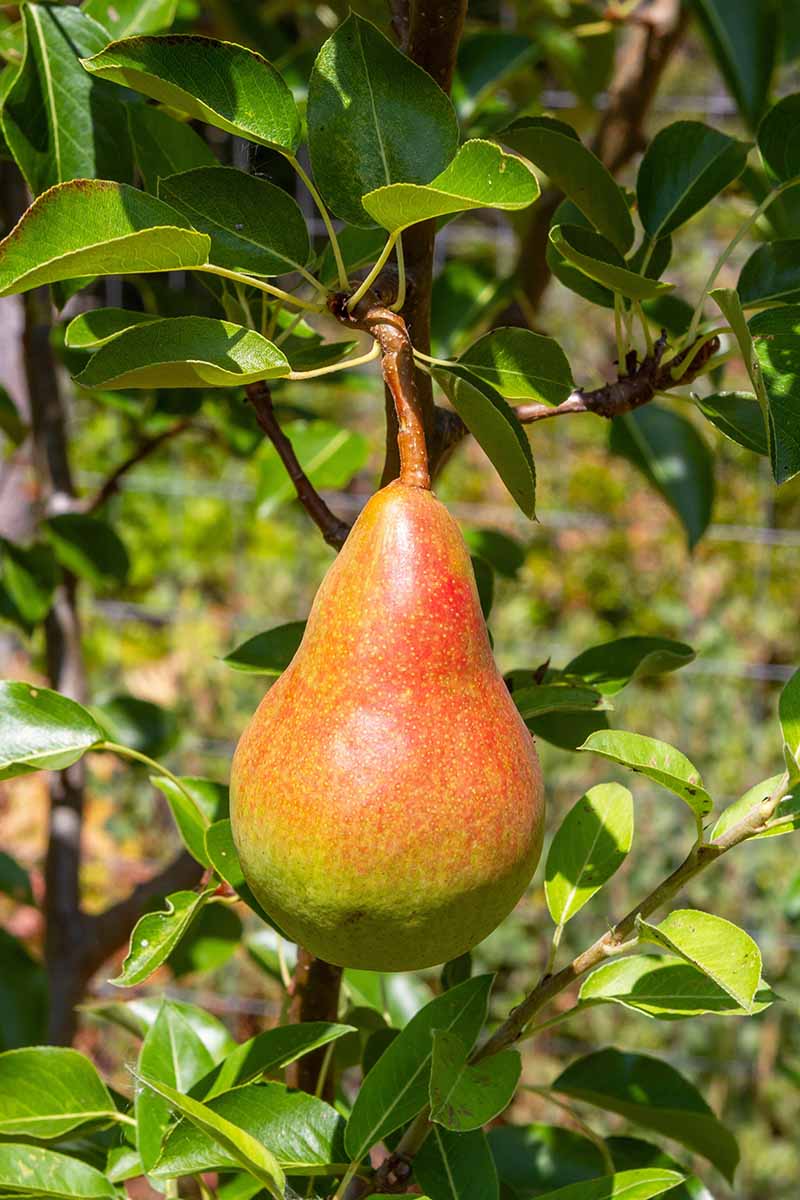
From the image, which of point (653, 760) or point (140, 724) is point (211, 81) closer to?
point (653, 760)

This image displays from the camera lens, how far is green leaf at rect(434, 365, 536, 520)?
19.3 inches

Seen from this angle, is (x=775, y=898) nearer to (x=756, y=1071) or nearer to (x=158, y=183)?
(x=756, y=1071)

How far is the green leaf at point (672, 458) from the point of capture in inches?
40.5

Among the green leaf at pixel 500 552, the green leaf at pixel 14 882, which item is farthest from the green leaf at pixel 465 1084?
the green leaf at pixel 14 882

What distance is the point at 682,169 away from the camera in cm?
66

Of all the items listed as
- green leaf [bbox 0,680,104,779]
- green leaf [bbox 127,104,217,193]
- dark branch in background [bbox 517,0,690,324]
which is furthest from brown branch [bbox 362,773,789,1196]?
dark branch in background [bbox 517,0,690,324]

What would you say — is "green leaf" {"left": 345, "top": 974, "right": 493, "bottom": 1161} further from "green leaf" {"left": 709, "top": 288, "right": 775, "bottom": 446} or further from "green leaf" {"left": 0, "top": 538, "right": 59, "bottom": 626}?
"green leaf" {"left": 0, "top": 538, "right": 59, "bottom": 626}

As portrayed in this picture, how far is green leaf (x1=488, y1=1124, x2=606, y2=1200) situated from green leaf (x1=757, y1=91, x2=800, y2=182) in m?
0.53

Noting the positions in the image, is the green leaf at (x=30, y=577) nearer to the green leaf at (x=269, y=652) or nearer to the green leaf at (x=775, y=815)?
the green leaf at (x=269, y=652)

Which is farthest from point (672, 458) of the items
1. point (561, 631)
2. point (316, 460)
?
point (561, 631)

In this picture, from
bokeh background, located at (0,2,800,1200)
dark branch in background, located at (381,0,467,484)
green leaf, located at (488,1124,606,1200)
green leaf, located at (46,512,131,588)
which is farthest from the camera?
bokeh background, located at (0,2,800,1200)

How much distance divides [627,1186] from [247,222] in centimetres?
42

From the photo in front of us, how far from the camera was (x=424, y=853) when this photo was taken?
43 cm

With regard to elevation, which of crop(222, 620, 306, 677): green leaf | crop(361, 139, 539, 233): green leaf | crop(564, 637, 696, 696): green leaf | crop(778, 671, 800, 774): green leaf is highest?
crop(361, 139, 539, 233): green leaf
